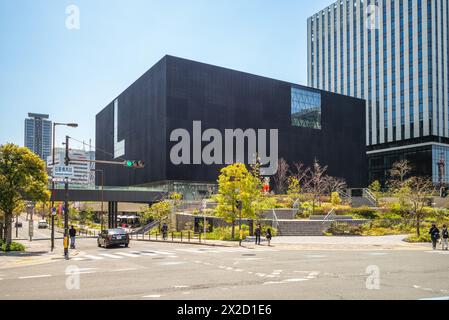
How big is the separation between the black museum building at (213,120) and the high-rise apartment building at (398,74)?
8.61 metres

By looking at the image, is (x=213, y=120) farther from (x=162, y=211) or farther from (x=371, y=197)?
(x=371, y=197)

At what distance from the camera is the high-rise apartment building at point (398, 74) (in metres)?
98.1

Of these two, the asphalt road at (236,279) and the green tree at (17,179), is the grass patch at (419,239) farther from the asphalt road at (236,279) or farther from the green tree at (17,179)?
the green tree at (17,179)

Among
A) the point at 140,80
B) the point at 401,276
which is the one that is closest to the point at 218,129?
the point at 140,80

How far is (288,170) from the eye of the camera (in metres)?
86.8

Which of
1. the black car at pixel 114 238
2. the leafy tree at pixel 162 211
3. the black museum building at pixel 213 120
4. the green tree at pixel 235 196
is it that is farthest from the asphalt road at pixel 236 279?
the black museum building at pixel 213 120

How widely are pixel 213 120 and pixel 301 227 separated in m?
42.6

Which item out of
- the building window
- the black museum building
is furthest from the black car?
the building window

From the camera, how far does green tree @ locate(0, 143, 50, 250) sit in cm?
3044

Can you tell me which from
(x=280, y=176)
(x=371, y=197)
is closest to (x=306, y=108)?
(x=280, y=176)

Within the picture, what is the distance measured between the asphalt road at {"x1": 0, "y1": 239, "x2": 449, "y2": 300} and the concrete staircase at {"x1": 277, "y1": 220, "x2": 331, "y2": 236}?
1870 centimetres

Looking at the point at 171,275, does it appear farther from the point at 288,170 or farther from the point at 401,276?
the point at 288,170

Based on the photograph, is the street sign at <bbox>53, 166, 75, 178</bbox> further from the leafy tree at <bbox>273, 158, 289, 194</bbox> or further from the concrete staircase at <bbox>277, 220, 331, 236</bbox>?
the leafy tree at <bbox>273, 158, 289, 194</bbox>

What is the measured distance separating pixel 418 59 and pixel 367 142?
2495cm
